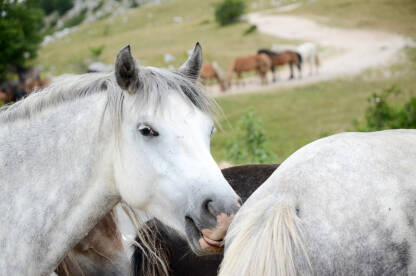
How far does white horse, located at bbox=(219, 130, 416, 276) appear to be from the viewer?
1316 millimetres

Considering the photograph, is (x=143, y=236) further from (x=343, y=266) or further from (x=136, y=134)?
(x=343, y=266)

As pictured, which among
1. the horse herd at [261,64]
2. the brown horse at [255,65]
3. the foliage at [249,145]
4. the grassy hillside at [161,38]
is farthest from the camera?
the grassy hillside at [161,38]

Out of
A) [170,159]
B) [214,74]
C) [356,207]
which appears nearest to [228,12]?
[214,74]

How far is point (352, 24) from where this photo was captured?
85.7 ft

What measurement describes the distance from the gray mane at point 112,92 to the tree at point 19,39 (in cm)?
2180

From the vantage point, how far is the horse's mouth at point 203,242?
1.72 m

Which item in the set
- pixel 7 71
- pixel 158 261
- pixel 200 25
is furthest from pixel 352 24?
pixel 158 261

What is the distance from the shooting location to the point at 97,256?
2293mm

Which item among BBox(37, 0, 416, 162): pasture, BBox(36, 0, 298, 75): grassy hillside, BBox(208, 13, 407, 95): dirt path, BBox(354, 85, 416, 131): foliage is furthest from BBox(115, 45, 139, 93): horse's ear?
BBox(36, 0, 298, 75): grassy hillside

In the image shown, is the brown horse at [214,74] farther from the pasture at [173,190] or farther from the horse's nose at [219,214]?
the horse's nose at [219,214]

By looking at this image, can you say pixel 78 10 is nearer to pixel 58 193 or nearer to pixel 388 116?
pixel 388 116

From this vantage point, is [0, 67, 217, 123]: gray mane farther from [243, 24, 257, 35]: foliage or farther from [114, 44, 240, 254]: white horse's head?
[243, 24, 257, 35]: foliage

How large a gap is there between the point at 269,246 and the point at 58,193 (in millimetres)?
1150

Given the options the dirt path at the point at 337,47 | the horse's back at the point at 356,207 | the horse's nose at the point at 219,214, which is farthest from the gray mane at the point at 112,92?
the dirt path at the point at 337,47
